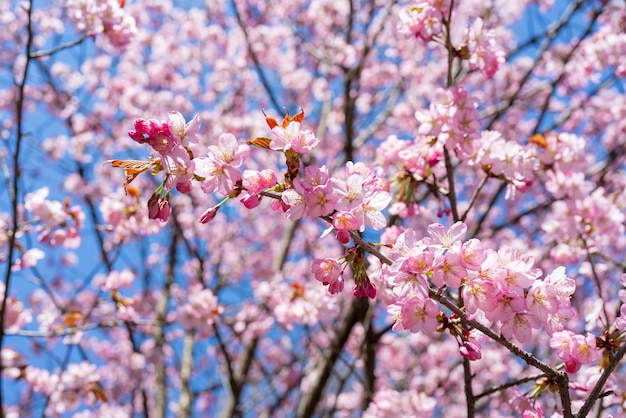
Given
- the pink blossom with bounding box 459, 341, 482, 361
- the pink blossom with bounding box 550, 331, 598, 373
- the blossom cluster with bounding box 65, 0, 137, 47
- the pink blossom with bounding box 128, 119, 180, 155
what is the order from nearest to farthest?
the pink blossom with bounding box 128, 119, 180, 155 < the pink blossom with bounding box 459, 341, 482, 361 < the pink blossom with bounding box 550, 331, 598, 373 < the blossom cluster with bounding box 65, 0, 137, 47

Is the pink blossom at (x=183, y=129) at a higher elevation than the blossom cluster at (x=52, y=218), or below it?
below

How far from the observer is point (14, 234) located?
272 centimetres

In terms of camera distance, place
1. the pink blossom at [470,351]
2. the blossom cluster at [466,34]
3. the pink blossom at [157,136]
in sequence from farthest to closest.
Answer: the blossom cluster at [466,34]
the pink blossom at [470,351]
the pink blossom at [157,136]

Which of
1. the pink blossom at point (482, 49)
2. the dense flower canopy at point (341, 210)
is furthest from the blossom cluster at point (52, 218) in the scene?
the pink blossom at point (482, 49)

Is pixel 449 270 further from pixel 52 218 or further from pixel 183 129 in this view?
pixel 52 218

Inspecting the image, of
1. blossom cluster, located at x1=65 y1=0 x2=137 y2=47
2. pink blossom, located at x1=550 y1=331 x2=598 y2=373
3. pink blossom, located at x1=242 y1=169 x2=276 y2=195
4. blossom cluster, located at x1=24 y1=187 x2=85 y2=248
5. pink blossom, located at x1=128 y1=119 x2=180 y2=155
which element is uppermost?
blossom cluster, located at x1=65 y1=0 x2=137 y2=47

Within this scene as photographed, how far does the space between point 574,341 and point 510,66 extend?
5828 millimetres

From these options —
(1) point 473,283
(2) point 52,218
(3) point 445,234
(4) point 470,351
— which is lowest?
(4) point 470,351

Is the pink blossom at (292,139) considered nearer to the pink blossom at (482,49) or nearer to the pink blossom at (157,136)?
the pink blossom at (157,136)

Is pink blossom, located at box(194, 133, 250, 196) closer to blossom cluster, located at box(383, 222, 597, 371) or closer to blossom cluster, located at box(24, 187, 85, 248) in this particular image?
blossom cluster, located at box(383, 222, 597, 371)

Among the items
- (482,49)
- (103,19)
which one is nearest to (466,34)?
(482,49)

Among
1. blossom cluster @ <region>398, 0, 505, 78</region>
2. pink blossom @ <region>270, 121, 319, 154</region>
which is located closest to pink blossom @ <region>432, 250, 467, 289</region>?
pink blossom @ <region>270, 121, 319, 154</region>

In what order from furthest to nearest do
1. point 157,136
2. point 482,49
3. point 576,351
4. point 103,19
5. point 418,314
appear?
point 103,19, point 482,49, point 576,351, point 418,314, point 157,136

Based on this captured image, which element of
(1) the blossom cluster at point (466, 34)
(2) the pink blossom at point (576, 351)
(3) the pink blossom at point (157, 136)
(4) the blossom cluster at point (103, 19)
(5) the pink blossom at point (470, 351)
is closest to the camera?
(3) the pink blossom at point (157, 136)
